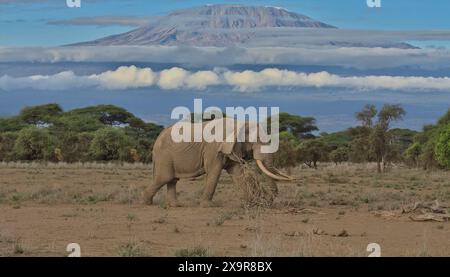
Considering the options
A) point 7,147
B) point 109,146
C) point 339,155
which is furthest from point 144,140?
point 339,155

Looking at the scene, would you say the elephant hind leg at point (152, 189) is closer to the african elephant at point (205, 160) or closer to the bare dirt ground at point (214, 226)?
the african elephant at point (205, 160)

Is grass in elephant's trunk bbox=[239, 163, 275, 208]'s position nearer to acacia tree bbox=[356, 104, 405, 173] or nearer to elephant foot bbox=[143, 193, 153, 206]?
elephant foot bbox=[143, 193, 153, 206]

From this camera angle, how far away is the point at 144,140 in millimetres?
64938

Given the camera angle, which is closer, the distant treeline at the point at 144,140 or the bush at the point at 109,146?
the distant treeline at the point at 144,140

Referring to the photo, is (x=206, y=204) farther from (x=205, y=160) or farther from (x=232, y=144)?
(x=232, y=144)

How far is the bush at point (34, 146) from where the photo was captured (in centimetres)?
5816

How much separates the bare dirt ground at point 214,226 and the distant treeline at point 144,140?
15.1m

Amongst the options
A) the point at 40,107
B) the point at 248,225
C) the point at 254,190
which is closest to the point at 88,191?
the point at 254,190

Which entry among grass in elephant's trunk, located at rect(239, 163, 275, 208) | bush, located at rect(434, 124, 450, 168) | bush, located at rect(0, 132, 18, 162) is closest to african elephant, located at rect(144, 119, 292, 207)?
grass in elephant's trunk, located at rect(239, 163, 275, 208)

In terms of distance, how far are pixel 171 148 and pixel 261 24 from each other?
32.4 metres

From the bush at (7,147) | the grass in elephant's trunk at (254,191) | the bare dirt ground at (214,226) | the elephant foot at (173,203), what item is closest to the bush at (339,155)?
the bush at (7,147)

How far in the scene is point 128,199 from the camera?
2516 cm

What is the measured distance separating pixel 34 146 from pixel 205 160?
1456 inches
